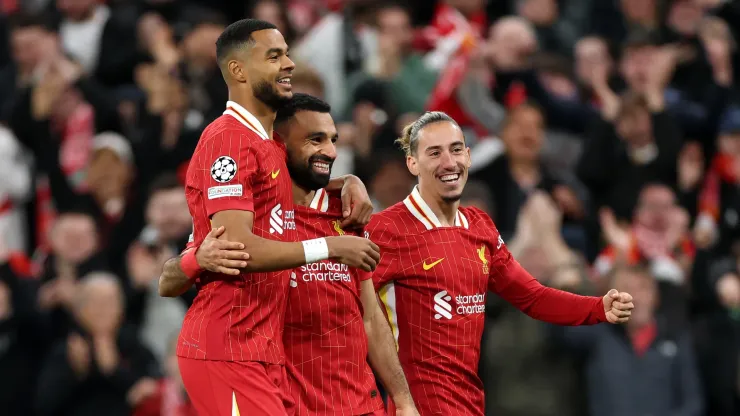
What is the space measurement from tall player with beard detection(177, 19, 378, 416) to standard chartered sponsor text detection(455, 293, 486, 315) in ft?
3.40

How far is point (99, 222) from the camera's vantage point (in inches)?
435

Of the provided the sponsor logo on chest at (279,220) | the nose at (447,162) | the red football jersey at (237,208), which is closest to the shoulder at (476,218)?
the nose at (447,162)

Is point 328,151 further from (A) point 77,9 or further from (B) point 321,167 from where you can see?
(A) point 77,9

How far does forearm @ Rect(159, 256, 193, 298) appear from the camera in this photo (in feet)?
19.4

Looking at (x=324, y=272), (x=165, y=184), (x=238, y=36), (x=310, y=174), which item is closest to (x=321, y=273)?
(x=324, y=272)

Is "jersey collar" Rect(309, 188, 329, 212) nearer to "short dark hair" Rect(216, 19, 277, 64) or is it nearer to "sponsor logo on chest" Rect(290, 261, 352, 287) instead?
"sponsor logo on chest" Rect(290, 261, 352, 287)

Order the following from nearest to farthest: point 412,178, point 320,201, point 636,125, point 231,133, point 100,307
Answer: point 231,133, point 320,201, point 100,307, point 412,178, point 636,125

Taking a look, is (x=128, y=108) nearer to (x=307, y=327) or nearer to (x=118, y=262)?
(x=118, y=262)

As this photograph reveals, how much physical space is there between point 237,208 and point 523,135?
18.4 feet

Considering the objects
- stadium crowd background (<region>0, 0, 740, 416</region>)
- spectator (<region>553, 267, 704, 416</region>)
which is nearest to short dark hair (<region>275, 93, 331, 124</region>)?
stadium crowd background (<region>0, 0, 740, 416</region>)

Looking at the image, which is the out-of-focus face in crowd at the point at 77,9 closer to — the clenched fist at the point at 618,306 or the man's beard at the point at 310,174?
the man's beard at the point at 310,174

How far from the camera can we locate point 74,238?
35.0ft

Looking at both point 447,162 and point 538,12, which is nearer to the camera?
point 447,162

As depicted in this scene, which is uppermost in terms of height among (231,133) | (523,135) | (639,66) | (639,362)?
(639,66)
